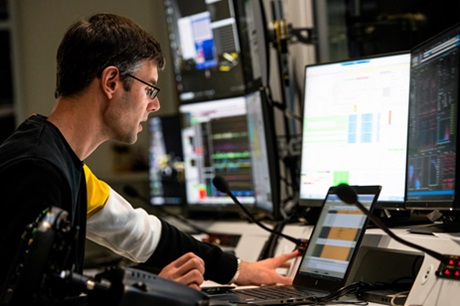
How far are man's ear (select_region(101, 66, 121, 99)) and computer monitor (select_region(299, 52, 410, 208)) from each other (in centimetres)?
67

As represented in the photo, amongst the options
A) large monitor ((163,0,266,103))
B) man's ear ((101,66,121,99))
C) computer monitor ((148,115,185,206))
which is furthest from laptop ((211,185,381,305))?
computer monitor ((148,115,185,206))

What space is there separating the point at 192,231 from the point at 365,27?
3.33ft

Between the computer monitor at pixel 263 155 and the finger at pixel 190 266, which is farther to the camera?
the computer monitor at pixel 263 155

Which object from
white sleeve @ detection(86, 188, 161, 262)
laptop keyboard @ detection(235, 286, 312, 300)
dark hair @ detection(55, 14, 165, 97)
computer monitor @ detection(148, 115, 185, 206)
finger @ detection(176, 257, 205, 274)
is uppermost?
dark hair @ detection(55, 14, 165, 97)

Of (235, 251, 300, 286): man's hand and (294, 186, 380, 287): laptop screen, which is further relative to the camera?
(235, 251, 300, 286): man's hand

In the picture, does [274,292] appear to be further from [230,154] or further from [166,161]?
[166,161]

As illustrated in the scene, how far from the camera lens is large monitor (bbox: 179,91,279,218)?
97.0 inches

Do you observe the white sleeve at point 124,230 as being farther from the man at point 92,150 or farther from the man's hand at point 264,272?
the man's hand at point 264,272

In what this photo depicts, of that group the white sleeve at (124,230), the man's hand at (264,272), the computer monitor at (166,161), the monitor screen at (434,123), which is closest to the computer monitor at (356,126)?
the monitor screen at (434,123)

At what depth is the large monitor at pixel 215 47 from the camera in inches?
104

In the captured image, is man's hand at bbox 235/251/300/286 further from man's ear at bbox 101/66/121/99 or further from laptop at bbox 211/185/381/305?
man's ear at bbox 101/66/121/99

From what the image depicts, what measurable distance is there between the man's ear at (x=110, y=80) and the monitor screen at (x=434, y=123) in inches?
27.5

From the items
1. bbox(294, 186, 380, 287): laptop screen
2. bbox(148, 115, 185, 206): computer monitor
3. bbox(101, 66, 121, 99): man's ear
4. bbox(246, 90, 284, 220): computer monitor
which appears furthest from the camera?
bbox(148, 115, 185, 206): computer monitor

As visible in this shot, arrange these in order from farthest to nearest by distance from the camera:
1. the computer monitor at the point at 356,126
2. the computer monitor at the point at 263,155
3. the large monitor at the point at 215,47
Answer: the large monitor at the point at 215,47
the computer monitor at the point at 263,155
the computer monitor at the point at 356,126
